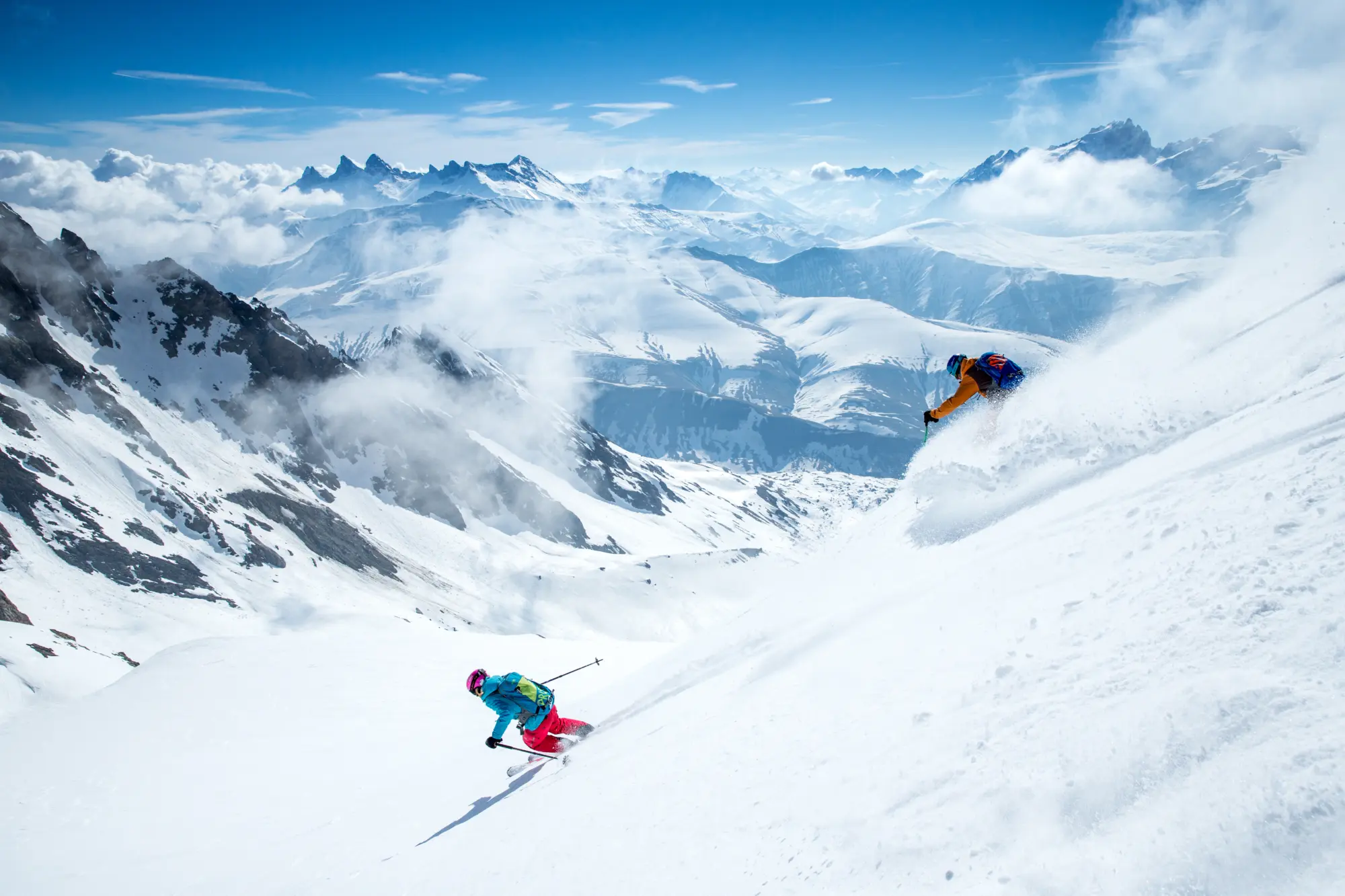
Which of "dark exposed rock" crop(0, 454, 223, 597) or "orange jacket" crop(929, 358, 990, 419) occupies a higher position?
"orange jacket" crop(929, 358, 990, 419)

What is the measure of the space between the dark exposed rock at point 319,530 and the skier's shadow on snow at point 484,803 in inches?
4369

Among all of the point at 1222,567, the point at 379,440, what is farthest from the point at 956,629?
the point at 379,440

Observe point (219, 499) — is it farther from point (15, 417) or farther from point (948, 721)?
point (948, 721)

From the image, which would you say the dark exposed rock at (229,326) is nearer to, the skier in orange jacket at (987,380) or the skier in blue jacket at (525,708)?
the skier in blue jacket at (525,708)

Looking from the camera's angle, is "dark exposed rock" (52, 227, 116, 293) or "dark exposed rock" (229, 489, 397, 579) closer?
"dark exposed rock" (229, 489, 397, 579)

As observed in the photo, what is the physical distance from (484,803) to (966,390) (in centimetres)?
1637

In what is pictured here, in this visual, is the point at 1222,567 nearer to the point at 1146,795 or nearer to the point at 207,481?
the point at 1146,795

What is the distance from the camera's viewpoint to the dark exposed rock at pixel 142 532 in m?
89.9

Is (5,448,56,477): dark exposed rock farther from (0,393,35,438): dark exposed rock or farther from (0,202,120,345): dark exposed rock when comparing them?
(0,202,120,345): dark exposed rock

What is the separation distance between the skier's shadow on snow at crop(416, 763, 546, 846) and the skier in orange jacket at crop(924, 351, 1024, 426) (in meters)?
14.1

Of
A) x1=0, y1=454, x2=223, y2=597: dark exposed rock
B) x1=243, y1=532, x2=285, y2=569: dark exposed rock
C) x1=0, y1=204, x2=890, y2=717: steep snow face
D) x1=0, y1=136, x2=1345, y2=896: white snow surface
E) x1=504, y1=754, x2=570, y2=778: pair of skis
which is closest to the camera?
x1=0, y1=136, x2=1345, y2=896: white snow surface

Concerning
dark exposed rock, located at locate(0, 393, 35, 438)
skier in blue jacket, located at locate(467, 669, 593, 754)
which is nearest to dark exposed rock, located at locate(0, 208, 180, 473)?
dark exposed rock, located at locate(0, 393, 35, 438)

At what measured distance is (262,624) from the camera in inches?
3447

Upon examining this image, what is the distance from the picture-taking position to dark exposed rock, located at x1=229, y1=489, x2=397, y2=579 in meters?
117
